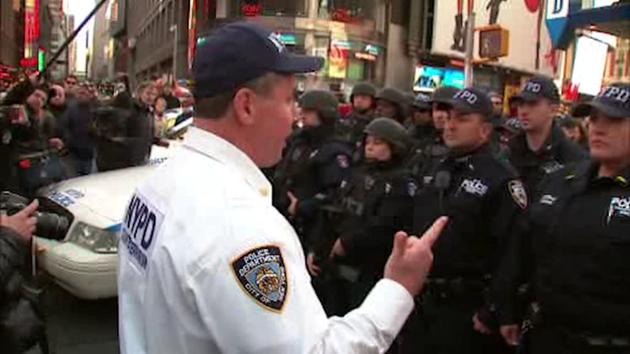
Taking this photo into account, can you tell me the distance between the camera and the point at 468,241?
3.75 m

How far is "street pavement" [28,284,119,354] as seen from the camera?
5.11m

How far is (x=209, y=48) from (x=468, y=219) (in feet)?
7.94

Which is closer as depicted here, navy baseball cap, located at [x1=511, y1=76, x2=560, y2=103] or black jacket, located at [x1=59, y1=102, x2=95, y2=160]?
navy baseball cap, located at [x1=511, y1=76, x2=560, y2=103]

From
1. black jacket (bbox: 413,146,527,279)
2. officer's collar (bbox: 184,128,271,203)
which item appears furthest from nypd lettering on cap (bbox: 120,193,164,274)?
black jacket (bbox: 413,146,527,279)

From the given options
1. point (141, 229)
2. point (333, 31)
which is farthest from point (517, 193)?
point (333, 31)

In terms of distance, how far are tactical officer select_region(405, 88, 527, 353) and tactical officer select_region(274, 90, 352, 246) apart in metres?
1.83

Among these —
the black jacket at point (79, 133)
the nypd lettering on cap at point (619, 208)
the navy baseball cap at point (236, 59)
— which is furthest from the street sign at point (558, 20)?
the navy baseball cap at point (236, 59)

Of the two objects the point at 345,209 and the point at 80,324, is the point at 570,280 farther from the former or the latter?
the point at 80,324

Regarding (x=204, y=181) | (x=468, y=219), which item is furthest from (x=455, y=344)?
(x=204, y=181)

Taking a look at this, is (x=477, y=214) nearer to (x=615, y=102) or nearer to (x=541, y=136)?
(x=615, y=102)

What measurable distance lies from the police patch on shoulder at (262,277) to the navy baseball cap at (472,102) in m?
2.75

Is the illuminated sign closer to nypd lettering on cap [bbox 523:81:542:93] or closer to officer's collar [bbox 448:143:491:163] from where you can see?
nypd lettering on cap [bbox 523:81:542:93]

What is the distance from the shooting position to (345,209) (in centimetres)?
505

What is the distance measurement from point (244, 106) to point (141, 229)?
0.38 metres
